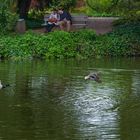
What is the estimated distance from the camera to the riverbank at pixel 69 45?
27578mm

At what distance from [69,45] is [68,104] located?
14193 millimetres

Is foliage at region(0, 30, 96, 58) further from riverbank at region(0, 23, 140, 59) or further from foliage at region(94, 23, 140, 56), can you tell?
foliage at region(94, 23, 140, 56)

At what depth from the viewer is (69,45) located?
28234mm

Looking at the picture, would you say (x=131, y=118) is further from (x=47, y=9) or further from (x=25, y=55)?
(x=47, y=9)

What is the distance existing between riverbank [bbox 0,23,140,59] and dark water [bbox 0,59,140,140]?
453 cm

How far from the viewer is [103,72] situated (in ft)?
71.2

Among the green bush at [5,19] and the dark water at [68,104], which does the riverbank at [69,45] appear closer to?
the green bush at [5,19]

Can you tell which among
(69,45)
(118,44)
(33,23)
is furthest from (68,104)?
(33,23)

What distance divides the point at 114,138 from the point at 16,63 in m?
14.9

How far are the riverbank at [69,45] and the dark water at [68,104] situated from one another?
453 centimetres

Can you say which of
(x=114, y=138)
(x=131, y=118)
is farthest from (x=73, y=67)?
(x=114, y=138)

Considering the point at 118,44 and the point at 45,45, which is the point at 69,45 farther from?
the point at 118,44

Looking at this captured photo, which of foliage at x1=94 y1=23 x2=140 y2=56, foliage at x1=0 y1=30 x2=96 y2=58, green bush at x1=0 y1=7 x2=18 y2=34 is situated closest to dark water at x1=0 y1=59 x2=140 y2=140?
foliage at x1=0 y1=30 x2=96 y2=58

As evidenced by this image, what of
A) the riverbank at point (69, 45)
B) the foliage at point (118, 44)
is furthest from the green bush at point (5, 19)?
the foliage at point (118, 44)
